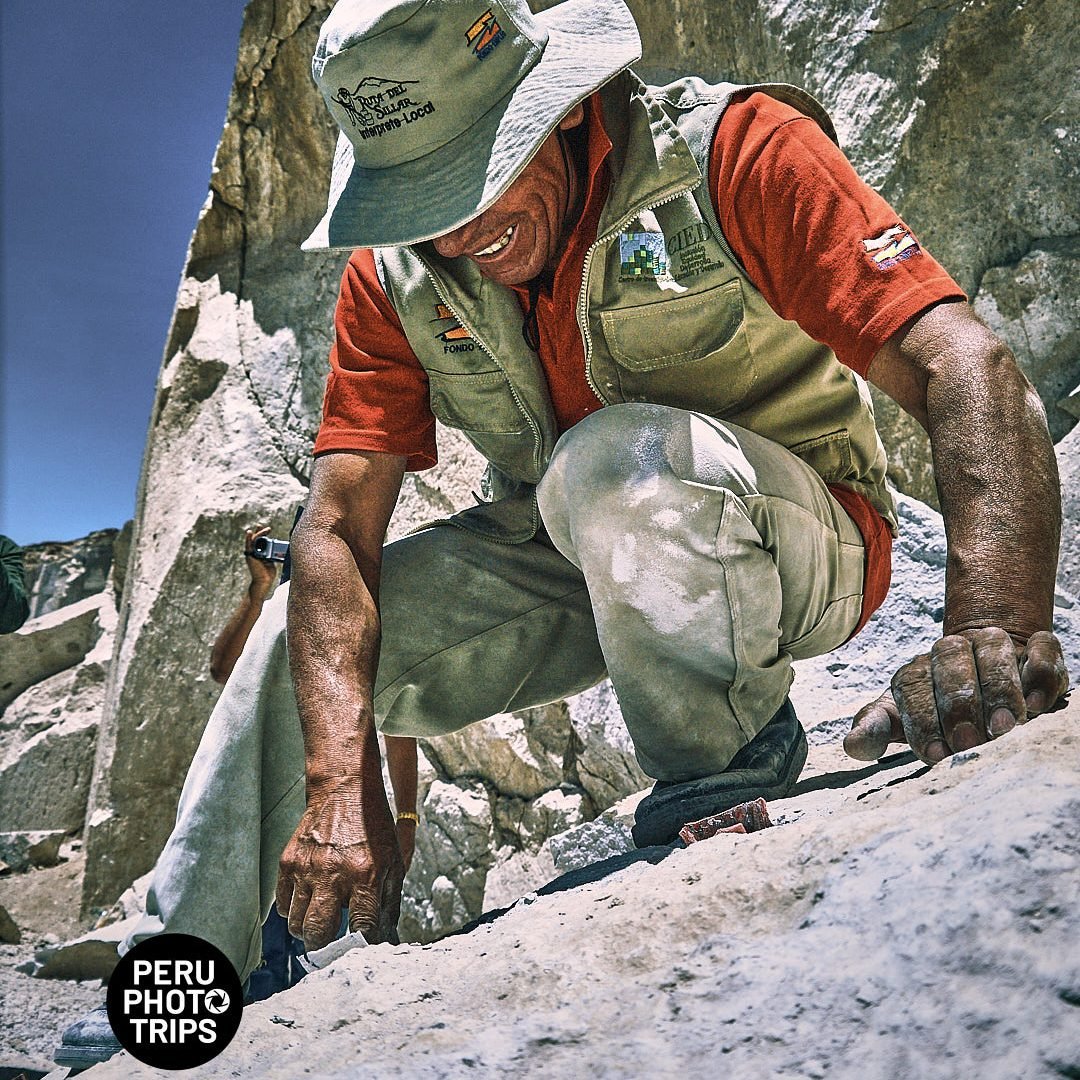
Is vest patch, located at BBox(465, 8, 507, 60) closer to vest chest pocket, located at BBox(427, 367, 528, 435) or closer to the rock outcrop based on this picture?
→ vest chest pocket, located at BBox(427, 367, 528, 435)

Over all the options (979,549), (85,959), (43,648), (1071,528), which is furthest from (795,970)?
(43,648)

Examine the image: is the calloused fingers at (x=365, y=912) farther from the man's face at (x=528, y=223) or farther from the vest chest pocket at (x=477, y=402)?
the man's face at (x=528, y=223)

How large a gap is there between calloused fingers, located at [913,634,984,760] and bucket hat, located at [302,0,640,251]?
0.79 meters

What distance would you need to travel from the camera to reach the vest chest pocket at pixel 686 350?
154cm

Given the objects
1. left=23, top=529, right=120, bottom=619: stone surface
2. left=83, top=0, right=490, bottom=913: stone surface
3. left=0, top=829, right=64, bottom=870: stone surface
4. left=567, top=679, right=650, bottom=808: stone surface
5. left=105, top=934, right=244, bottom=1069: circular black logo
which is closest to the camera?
left=105, top=934, right=244, bottom=1069: circular black logo

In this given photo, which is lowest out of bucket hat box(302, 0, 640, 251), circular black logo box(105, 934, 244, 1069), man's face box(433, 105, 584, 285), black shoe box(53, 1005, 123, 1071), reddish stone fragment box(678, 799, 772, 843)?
black shoe box(53, 1005, 123, 1071)

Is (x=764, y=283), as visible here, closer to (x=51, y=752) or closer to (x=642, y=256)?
(x=642, y=256)

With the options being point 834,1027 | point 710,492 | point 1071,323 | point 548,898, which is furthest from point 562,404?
point 1071,323

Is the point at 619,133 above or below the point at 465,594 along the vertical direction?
above

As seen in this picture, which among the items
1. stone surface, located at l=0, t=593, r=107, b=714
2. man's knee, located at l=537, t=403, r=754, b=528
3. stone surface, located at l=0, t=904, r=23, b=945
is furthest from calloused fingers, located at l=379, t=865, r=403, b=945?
stone surface, located at l=0, t=593, r=107, b=714

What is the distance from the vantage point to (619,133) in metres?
1.55

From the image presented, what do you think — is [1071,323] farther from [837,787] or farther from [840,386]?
[837,787]

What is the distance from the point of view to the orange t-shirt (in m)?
1.26

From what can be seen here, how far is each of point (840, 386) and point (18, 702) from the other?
5039mm
